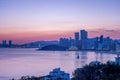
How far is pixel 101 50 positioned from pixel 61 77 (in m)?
50.1

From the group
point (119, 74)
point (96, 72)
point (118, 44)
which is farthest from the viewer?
point (118, 44)

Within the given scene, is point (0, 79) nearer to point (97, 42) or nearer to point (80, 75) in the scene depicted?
point (80, 75)

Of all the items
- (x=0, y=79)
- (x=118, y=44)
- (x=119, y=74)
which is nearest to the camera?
(x=119, y=74)

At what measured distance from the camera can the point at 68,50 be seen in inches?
2596

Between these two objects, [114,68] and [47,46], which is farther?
[47,46]

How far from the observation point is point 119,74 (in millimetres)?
6324

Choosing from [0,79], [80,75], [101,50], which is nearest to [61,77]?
[80,75]

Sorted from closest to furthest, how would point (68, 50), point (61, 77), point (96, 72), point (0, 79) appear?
point (96, 72), point (61, 77), point (0, 79), point (68, 50)

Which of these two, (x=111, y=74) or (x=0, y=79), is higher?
(x=111, y=74)

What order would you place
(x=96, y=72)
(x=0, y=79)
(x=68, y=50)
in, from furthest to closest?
1. (x=68, y=50)
2. (x=0, y=79)
3. (x=96, y=72)

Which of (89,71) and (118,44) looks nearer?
(89,71)

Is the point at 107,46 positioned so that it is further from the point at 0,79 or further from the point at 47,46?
the point at 0,79

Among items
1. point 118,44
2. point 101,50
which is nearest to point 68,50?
point 101,50

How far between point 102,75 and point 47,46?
6337 cm
